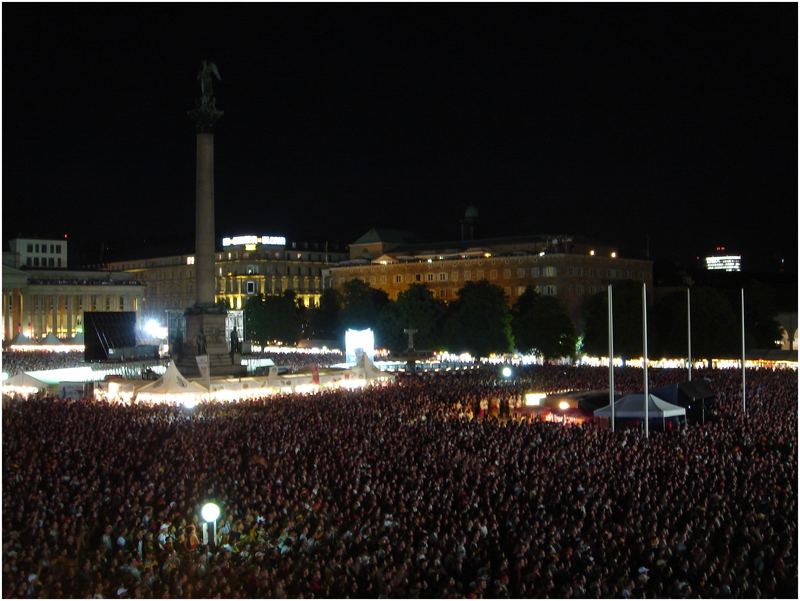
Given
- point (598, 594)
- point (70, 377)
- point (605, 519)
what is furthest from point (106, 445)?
point (70, 377)

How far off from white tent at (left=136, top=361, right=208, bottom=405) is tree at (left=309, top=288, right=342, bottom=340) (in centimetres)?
5966

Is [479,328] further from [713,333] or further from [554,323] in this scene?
[713,333]

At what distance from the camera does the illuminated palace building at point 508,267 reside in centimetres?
9900

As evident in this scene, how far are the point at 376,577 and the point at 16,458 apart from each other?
1157cm

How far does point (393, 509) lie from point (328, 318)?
82.1 m

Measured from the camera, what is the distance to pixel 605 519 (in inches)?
678

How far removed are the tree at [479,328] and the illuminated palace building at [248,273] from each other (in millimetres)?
49730

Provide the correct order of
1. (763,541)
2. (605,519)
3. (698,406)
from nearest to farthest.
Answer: (763,541)
(605,519)
(698,406)

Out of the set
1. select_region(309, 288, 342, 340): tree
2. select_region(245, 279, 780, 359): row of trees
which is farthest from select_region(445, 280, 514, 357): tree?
select_region(309, 288, 342, 340): tree

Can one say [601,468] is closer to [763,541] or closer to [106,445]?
[763,541]

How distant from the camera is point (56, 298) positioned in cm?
11919

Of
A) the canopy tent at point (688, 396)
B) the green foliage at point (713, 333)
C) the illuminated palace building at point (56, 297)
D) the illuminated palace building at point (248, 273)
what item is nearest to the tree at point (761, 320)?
the green foliage at point (713, 333)

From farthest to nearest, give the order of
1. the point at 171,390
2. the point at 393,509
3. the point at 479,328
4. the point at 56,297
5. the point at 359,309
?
the point at 56,297 → the point at 359,309 → the point at 479,328 → the point at 171,390 → the point at 393,509

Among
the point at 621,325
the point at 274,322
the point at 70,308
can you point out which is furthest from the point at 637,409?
the point at 70,308
